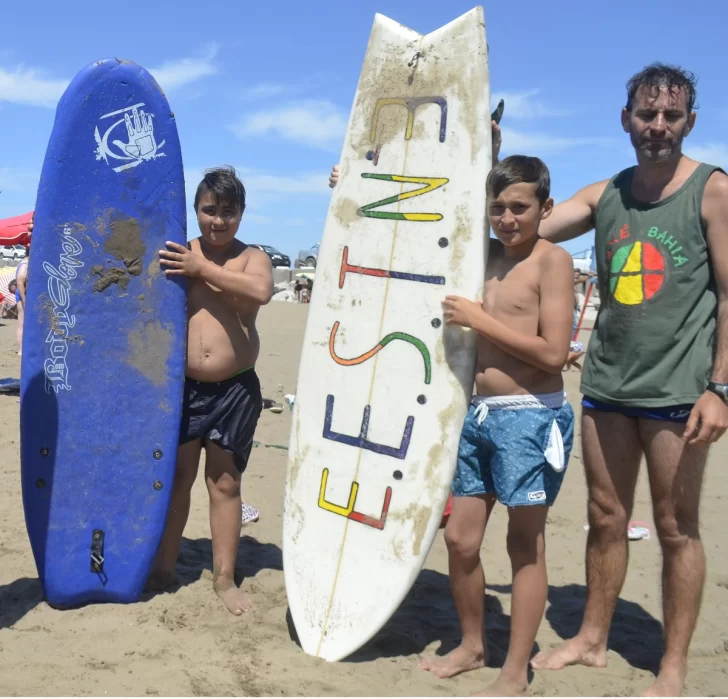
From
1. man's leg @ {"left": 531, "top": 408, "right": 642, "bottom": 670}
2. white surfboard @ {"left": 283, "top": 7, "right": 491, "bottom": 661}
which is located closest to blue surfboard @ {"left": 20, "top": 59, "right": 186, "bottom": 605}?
white surfboard @ {"left": 283, "top": 7, "right": 491, "bottom": 661}

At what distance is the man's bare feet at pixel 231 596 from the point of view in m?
3.08

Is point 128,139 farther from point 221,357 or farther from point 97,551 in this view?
point 97,551

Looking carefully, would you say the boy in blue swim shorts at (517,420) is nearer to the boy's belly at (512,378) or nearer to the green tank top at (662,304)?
the boy's belly at (512,378)

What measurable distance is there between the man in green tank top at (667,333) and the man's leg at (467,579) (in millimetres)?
474

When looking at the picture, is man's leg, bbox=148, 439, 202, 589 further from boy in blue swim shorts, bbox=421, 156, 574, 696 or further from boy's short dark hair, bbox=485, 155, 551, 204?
boy's short dark hair, bbox=485, 155, 551, 204

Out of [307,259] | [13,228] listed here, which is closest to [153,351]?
[13,228]

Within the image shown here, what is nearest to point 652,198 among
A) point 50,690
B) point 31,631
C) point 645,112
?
point 645,112

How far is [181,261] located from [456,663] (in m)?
1.75

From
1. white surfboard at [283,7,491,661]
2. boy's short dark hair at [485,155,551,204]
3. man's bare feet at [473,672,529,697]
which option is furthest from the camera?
white surfboard at [283,7,491,661]

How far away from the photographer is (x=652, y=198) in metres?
2.60

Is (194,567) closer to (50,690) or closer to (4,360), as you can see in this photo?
(50,690)

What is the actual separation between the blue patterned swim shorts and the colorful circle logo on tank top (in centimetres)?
40

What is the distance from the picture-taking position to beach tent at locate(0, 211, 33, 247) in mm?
11656

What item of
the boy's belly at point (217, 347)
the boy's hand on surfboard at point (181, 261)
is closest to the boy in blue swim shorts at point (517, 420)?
the boy's belly at point (217, 347)
